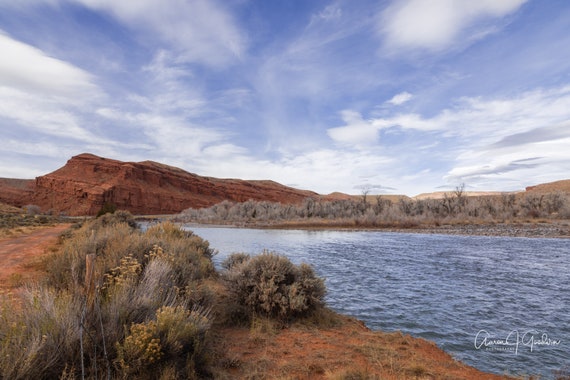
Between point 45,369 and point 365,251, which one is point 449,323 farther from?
point 365,251

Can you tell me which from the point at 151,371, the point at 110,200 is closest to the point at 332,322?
the point at 151,371

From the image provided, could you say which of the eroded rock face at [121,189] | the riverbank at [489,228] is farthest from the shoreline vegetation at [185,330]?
the eroded rock face at [121,189]

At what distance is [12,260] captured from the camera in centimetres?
1122

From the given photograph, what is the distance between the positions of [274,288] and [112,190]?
73.2m

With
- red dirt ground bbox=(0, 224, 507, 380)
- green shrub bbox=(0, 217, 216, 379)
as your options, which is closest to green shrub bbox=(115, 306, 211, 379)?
green shrub bbox=(0, 217, 216, 379)

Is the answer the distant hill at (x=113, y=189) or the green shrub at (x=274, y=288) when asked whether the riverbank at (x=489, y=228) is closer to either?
the green shrub at (x=274, y=288)

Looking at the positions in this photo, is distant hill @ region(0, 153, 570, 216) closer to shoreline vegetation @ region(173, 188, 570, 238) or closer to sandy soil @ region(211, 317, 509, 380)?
shoreline vegetation @ region(173, 188, 570, 238)

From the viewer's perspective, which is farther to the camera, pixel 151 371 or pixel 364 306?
pixel 364 306

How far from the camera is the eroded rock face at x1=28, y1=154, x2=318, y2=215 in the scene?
227ft

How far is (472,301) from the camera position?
29.7 ft

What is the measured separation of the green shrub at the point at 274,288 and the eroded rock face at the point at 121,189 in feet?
226

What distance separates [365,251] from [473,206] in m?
34.6

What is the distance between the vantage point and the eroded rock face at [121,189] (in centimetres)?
6912

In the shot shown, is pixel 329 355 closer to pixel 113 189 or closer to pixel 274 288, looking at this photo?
pixel 274 288
